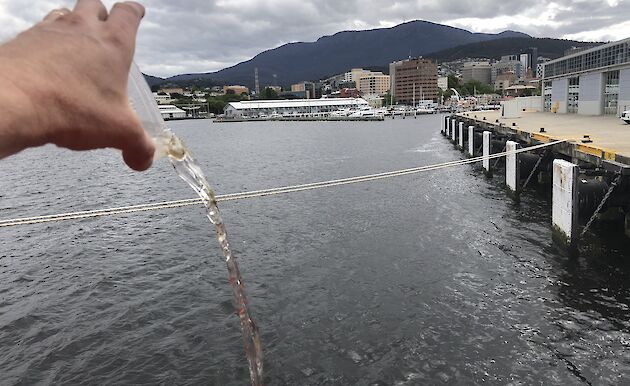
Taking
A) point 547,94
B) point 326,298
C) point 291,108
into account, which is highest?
point 291,108

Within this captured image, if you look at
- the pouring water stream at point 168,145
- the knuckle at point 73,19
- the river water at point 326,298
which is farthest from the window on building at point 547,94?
the knuckle at point 73,19

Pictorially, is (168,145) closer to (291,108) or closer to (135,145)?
(135,145)

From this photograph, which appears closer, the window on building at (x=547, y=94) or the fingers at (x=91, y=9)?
the fingers at (x=91, y=9)

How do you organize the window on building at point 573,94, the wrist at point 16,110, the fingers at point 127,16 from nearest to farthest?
the wrist at point 16,110, the fingers at point 127,16, the window on building at point 573,94

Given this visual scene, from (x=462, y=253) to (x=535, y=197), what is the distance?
10.3 metres

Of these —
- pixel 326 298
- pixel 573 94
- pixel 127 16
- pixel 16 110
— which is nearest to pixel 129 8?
pixel 127 16

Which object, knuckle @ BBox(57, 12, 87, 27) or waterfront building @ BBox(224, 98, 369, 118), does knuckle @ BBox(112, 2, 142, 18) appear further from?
waterfront building @ BBox(224, 98, 369, 118)

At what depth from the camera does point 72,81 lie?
1593 mm

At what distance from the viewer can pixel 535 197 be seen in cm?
2522

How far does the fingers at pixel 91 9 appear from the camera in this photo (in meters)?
1.79

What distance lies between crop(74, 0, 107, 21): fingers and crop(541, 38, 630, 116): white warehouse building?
51204 mm

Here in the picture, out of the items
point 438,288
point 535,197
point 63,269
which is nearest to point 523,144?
point 535,197

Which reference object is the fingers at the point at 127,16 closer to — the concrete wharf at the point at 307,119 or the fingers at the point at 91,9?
the fingers at the point at 91,9

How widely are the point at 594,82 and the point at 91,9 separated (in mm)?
59962
